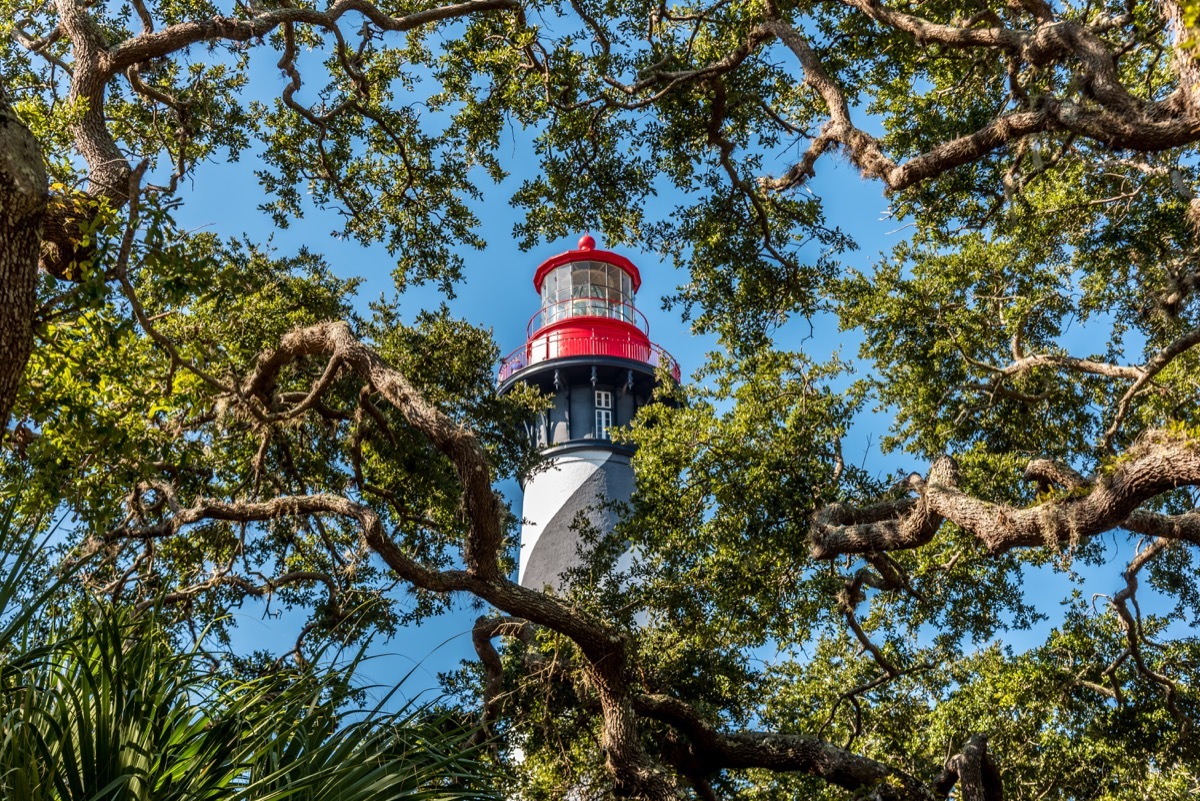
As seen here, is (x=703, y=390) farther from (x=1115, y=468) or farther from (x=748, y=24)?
(x=1115, y=468)

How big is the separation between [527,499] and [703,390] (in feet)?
32.0

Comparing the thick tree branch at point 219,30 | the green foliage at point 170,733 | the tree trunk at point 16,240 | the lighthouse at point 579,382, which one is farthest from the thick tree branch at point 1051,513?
the lighthouse at point 579,382

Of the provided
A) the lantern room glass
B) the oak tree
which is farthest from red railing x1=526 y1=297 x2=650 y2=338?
the oak tree

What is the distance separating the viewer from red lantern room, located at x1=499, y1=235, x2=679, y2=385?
21.1 m

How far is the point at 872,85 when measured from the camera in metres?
9.63

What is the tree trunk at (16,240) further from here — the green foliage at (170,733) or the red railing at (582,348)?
the red railing at (582,348)

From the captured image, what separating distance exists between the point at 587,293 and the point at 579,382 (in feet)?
7.20

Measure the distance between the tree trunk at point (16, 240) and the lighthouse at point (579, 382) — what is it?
1499 cm

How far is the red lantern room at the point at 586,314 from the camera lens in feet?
69.3

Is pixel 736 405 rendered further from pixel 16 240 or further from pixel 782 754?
pixel 16 240

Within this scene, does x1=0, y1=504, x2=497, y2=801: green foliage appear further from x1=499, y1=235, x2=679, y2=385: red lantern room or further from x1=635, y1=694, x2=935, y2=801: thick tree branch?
x1=499, y1=235, x2=679, y2=385: red lantern room

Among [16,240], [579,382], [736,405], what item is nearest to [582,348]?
[579,382]

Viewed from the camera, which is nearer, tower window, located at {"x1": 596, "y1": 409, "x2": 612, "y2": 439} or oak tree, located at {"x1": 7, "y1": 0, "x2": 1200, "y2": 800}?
oak tree, located at {"x1": 7, "y1": 0, "x2": 1200, "y2": 800}

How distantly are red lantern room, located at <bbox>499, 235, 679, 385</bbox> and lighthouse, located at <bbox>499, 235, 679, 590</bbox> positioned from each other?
23 millimetres
